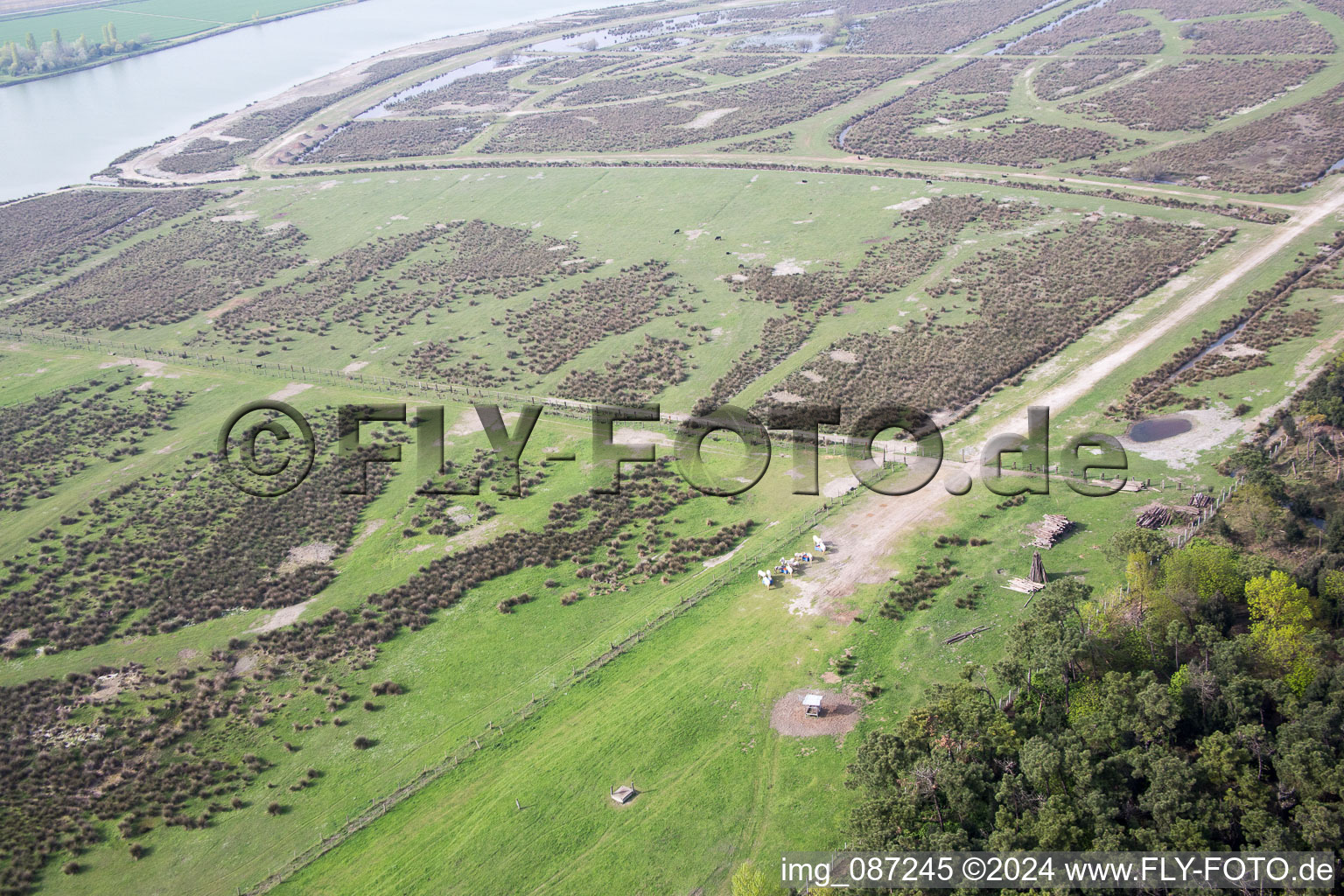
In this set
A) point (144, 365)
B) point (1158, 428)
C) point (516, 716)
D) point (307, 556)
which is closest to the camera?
point (516, 716)

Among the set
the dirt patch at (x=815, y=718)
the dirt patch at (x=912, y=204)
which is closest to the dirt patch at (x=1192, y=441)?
the dirt patch at (x=815, y=718)

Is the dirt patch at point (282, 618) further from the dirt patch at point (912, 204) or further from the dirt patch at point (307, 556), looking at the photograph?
the dirt patch at point (912, 204)

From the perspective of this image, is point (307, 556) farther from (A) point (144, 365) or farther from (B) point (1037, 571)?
(A) point (144, 365)

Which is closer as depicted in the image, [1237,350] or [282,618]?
[282,618]

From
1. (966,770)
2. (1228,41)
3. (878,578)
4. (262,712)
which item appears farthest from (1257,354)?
(1228,41)

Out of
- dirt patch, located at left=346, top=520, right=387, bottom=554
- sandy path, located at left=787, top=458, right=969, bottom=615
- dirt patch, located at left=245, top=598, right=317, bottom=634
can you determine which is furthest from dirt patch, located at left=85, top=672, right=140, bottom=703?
sandy path, located at left=787, top=458, right=969, bottom=615

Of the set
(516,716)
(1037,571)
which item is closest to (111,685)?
(516,716)

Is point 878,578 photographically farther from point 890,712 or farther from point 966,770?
point 966,770

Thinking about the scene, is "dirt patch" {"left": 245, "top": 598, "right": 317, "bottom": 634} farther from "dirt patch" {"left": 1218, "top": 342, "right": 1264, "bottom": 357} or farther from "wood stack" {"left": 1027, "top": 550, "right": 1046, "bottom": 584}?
"dirt patch" {"left": 1218, "top": 342, "right": 1264, "bottom": 357}
